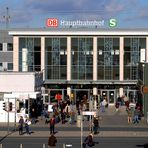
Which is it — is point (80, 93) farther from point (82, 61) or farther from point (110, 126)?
point (110, 126)

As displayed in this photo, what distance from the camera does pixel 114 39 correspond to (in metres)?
83.8

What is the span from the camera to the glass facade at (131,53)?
83.3 metres

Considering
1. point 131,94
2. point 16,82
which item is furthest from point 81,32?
point 16,82

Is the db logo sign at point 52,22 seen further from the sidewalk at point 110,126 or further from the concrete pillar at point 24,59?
the sidewalk at point 110,126

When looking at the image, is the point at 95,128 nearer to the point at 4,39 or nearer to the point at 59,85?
the point at 59,85

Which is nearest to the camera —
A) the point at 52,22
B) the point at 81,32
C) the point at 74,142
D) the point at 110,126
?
the point at 74,142

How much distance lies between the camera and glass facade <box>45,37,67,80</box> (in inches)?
3292

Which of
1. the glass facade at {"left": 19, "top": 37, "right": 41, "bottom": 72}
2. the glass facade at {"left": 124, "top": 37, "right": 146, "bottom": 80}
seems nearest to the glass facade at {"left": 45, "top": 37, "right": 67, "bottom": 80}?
the glass facade at {"left": 19, "top": 37, "right": 41, "bottom": 72}

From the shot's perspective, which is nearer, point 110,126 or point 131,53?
point 110,126

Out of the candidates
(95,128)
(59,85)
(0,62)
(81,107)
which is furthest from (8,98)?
(0,62)

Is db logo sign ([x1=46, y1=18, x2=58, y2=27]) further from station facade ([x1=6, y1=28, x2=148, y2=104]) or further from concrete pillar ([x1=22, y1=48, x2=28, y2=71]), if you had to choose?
concrete pillar ([x1=22, y1=48, x2=28, y2=71])

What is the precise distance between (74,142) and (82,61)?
42637mm

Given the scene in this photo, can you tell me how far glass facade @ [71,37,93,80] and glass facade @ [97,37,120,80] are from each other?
1.18 metres

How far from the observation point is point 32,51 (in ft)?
276
